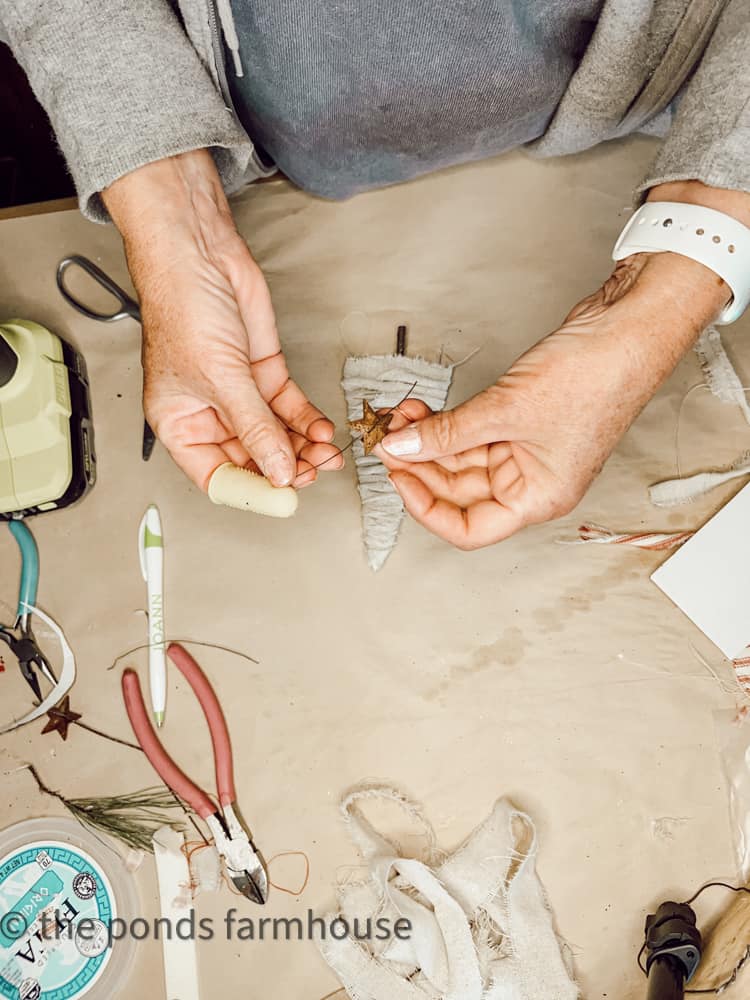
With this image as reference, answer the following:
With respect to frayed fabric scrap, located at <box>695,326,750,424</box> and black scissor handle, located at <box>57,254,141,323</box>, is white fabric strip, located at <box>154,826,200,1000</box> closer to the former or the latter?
black scissor handle, located at <box>57,254,141,323</box>

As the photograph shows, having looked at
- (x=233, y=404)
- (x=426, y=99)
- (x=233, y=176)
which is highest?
(x=426, y=99)

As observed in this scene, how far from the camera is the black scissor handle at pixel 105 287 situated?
1256 mm

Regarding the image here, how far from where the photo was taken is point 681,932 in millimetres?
1022

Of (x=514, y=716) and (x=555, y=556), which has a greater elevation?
(x=555, y=556)

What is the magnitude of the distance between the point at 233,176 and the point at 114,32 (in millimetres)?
241

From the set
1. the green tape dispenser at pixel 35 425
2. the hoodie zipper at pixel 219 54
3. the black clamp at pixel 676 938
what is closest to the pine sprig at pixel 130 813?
the green tape dispenser at pixel 35 425

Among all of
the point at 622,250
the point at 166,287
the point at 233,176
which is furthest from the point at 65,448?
the point at 622,250

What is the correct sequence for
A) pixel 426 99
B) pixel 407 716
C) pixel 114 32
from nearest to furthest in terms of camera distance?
pixel 114 32
pixel 426 99
pixel 407 716

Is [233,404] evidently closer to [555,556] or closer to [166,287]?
[166,287]

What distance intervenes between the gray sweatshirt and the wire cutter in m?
0.53

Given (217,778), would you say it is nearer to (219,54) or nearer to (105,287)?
(105,287)

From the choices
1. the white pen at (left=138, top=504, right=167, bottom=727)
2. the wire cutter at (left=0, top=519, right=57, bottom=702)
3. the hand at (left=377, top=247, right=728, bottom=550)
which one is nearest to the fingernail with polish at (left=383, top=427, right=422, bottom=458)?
the hand at (left=377, top=247, right=728, bottom=550)

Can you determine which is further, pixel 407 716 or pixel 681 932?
pixel 407 716

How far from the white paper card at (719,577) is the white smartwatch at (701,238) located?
0.37 meters
